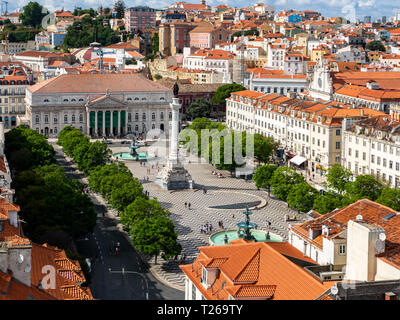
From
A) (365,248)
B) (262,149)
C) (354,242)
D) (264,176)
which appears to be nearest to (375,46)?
(262,149)

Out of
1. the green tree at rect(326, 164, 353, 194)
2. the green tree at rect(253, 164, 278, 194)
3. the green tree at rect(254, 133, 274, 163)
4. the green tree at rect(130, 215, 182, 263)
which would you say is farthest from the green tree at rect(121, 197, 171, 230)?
the green tree at rect(254, 133, 274, 163)

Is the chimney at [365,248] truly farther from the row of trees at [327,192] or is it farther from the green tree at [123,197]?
the green tree at [123,197]

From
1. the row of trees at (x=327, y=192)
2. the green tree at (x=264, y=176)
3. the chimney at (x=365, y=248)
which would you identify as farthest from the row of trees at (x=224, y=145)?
the chimney at (x=365, y=248)

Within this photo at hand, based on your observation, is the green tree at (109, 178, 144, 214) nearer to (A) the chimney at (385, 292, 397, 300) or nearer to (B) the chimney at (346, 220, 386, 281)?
(B) the chimney at (346, 220, 386, 281)
